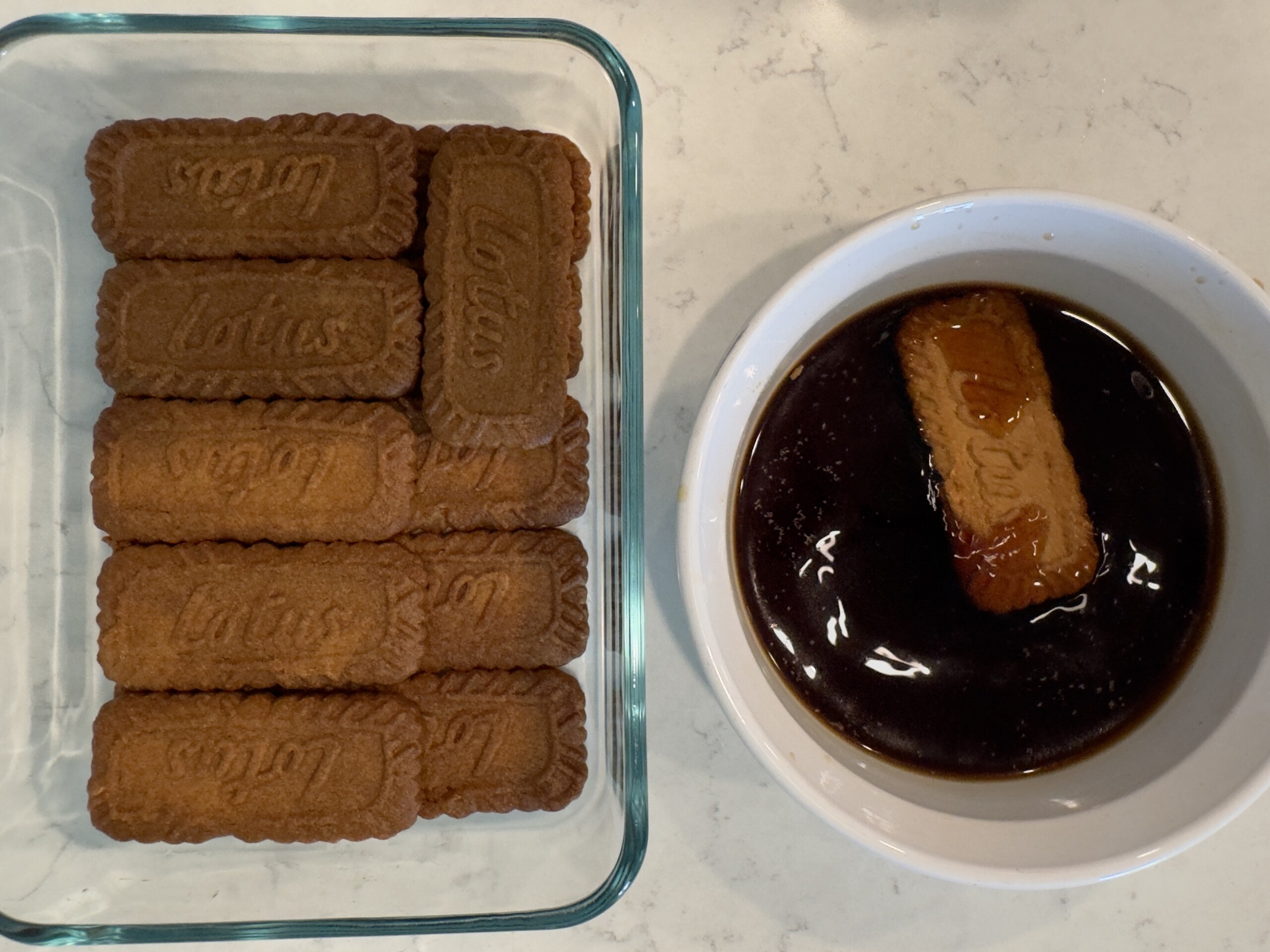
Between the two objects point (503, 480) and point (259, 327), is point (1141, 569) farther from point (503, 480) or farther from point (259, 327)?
point (259, 327)

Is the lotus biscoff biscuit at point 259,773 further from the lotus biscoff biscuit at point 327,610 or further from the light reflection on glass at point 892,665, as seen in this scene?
the light reflection on glass at point 892,665

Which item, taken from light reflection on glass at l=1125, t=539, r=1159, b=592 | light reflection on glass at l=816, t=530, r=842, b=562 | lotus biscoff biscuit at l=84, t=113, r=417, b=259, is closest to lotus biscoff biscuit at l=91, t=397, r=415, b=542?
lotus biscoff biscuit at l=84, t=113, r=417, b=259

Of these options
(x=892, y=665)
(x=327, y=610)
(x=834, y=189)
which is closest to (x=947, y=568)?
(x=892, y=665)

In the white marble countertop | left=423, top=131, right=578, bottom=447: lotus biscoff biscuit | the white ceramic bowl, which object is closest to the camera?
the white ceramic bowl

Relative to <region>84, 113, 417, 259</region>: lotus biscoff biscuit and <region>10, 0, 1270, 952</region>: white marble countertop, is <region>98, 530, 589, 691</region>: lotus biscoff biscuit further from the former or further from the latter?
<region>84, 113, 417, 259</region>: lotus biscoff biscuit

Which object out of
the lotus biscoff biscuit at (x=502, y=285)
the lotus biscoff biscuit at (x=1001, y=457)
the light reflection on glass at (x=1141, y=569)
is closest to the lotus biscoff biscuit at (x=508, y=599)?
the lotus biscoff biscuit at (x=502, y=285)

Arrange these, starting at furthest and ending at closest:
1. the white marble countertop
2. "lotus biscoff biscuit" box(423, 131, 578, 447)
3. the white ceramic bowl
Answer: the white marble countertop
"lotus biscoff biscuit" box(423, 131, 578, 447)
the white ceramic bowl

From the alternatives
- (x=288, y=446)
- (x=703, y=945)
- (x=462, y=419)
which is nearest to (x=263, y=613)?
(x=288, y=446)
